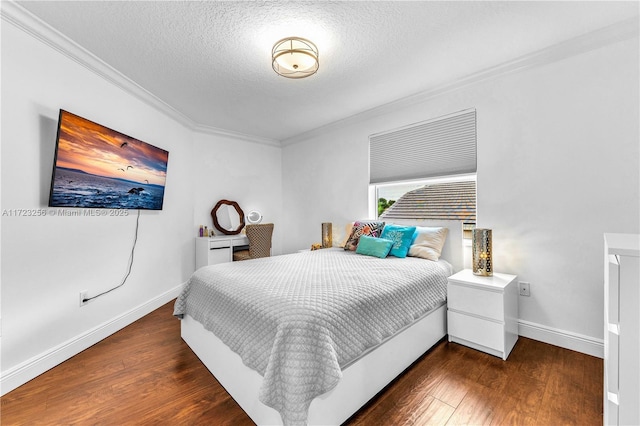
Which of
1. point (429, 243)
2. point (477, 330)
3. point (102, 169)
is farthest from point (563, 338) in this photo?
point (102, 169)

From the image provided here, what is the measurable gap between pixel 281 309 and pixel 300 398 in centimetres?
40

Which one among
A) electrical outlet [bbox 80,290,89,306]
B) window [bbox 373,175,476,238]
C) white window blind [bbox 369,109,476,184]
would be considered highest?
white window blind [bbox 369,109,476,184]

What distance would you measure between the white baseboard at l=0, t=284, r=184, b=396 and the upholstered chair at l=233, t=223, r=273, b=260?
1292 millimetres

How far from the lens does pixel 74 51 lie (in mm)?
2166

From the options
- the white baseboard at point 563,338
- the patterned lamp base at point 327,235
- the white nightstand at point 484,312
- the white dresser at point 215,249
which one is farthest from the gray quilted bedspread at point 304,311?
the white dresser at point 215,249

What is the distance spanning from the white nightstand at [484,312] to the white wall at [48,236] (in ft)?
10.2

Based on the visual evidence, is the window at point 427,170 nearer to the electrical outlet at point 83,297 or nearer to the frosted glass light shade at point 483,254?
the frosted glass light shade at point 483,254

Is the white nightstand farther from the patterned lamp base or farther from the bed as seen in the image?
the patterned lamp base

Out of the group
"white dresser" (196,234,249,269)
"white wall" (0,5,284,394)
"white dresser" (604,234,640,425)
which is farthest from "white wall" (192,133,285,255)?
"white dresser" (604,234,640,425)

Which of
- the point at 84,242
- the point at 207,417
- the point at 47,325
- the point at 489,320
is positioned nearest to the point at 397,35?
the point at 489,320

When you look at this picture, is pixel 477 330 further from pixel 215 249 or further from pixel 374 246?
pixel 215 249

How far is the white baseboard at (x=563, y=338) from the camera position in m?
2.12

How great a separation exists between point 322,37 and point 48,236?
253cm

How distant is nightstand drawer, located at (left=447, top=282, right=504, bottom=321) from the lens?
210 cm
